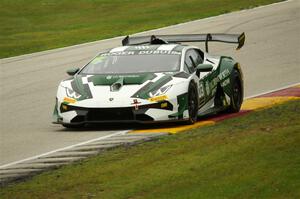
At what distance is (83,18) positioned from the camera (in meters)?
36.9

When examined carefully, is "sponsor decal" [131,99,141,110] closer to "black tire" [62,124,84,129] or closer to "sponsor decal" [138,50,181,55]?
"black tire" [62,124,84,129]

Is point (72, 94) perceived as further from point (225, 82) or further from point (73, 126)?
point (225, 82)

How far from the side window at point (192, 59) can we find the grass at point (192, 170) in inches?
106

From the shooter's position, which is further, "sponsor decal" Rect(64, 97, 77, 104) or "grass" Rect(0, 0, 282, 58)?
"grass" Rect(0, 0, 282, 58)

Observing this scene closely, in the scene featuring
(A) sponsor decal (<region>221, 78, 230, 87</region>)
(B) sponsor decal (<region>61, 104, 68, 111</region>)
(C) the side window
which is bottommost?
(A) sponsor decal (<region>221, 78, 230, 87</region>)

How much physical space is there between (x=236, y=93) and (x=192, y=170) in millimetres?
6871

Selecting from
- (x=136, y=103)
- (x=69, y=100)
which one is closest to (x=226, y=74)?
(x=136, y=103)

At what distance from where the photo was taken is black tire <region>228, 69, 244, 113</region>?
18125mm

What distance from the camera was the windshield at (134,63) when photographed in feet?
55.8

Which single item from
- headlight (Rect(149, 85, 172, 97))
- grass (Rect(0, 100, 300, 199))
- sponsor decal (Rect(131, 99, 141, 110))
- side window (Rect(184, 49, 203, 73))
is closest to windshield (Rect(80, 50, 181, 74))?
side window (Rect(184, 49, 203, 73))

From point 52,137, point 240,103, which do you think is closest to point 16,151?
point 52,137

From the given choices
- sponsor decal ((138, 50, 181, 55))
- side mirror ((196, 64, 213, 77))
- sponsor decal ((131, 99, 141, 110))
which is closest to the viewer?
sponsor decal ((131, 99, 141, 110))

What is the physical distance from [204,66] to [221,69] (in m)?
1.16

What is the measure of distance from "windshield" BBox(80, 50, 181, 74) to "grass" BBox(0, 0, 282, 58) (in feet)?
38.3
